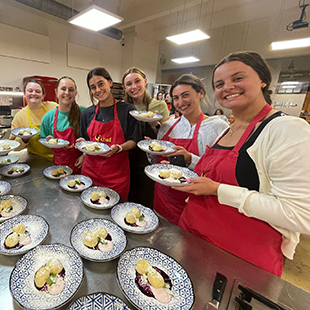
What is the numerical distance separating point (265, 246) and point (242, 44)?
278 inches

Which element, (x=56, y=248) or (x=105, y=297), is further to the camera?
(x=56, y=248)

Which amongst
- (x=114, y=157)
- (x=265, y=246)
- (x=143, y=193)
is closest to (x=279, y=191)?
(x=265, y=246)

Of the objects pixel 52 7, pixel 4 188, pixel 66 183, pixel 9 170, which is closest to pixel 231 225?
pixel 66 183

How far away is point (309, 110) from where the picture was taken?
556 centimetres

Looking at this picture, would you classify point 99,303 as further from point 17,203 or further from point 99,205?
point 17,203

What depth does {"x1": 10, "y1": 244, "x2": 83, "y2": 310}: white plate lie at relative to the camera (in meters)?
0.67

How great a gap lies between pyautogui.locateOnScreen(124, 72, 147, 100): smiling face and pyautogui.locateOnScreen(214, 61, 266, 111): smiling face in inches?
52.2

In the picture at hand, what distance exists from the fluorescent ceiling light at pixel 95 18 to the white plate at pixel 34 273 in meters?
3.85

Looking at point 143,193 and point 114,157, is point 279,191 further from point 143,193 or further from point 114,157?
point 143,193

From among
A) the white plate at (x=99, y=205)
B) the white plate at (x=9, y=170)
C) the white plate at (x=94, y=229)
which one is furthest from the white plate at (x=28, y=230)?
the white plate at (x=9, y=170)

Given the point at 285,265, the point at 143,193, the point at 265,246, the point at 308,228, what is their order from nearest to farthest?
the point at 308,228 < the point at 265,246 < the point at 285,265 < the point at 143,193

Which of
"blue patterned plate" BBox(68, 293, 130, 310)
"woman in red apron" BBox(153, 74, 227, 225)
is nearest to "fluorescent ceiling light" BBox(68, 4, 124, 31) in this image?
"woman in red apron" BBox(153, 74, 227, 225)

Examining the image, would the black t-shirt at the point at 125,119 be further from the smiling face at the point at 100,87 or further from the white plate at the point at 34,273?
the white plate at the point at 34,273

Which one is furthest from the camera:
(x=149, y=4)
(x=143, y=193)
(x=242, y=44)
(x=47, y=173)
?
(x=242, y=44)
